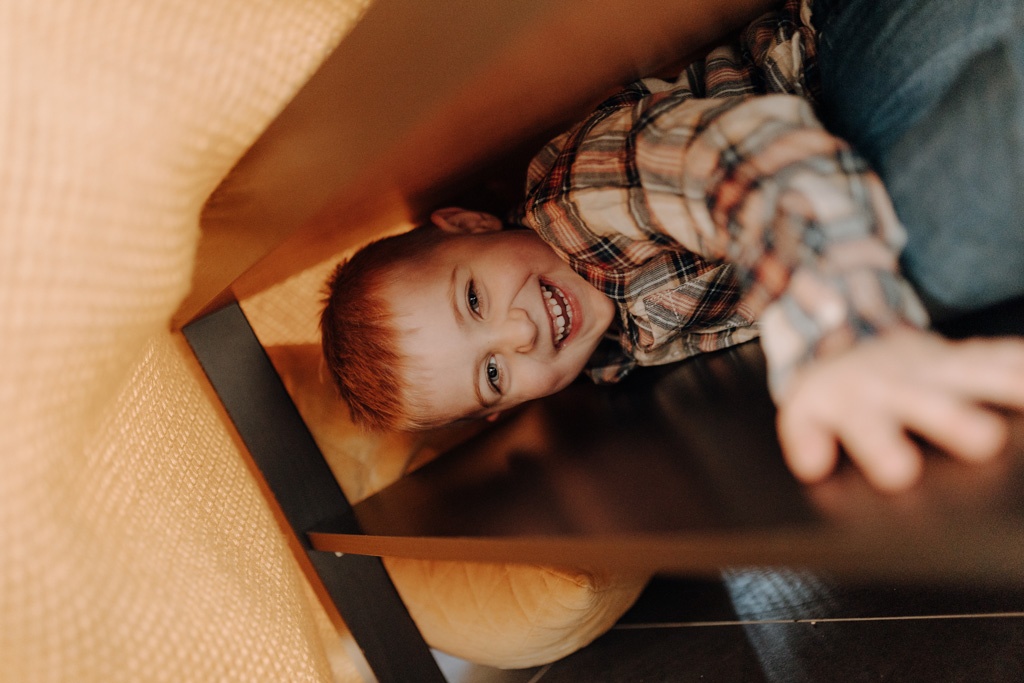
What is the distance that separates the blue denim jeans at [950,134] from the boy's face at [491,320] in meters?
0.39

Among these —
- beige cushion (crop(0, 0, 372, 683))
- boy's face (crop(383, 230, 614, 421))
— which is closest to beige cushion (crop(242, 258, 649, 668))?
boy's face (crop(383, 230, 614, 421))

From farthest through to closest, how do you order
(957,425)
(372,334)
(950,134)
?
1. (372,334)
2. (950,134)
3. (957,425)

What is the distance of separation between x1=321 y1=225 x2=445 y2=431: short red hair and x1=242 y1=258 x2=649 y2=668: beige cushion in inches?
2.2

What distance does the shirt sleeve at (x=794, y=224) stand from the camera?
1.44 ft

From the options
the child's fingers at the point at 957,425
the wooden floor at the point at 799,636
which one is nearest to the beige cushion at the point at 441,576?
the wooden floor at the point at 799,636

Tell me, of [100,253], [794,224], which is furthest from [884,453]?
[100,253]

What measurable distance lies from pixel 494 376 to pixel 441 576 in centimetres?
28

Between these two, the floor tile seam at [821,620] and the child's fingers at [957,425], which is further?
the floor tile seam at [821,620]

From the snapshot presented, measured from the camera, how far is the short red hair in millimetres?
876

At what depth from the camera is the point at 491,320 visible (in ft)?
2.79

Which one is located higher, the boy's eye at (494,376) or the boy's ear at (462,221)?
the boy's ear at (462,221)

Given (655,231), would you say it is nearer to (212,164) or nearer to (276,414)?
(212,164)

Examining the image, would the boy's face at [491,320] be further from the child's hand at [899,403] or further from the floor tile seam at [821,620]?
the child's hand at [899,403]

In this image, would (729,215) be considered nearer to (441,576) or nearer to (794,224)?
(794,224)
